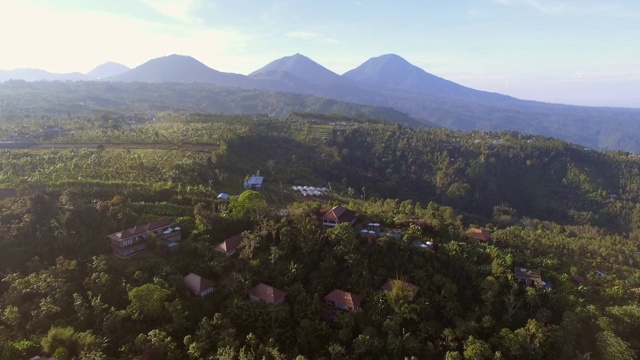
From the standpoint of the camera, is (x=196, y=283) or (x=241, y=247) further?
(x=241, y=247)

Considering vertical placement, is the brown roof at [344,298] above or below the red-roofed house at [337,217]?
below

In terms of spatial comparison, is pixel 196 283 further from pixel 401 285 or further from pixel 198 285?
pixel 401 285

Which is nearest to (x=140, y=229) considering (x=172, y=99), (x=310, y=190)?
(x=310, y=190)

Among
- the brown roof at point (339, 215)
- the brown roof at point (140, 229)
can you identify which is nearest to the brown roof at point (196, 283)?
the brown roof at point (140, 229)

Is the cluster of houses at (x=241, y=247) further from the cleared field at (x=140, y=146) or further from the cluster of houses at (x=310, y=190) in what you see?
the cleared field at (x=140, y=146)

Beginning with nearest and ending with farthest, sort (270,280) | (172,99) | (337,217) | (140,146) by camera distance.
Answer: (270,280), (337,217), (140,146), (172,99)

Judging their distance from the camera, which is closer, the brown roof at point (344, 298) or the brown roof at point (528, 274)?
the brown roof at point (344, 298)
